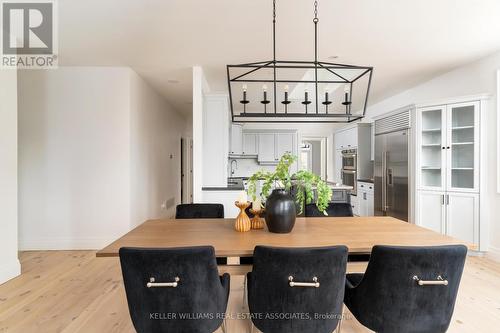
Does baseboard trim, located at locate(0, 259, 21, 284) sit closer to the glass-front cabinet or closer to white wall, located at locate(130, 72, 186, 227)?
white wall, located at locate(130, 72, 186, 227)

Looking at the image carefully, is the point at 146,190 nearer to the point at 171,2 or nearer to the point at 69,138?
the point at 69,138

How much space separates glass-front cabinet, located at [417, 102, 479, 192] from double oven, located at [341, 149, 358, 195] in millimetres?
1869

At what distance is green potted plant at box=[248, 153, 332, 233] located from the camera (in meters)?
1.81

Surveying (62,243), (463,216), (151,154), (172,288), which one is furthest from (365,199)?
(62,243)

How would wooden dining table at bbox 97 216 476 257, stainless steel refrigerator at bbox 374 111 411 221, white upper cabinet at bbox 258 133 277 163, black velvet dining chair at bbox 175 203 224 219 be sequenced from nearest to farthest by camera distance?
wooden dining table at bbox 97 216 476 257 → black velvet dining chair at bbox 175 203 224 219 → stainless steel refrigerator at bbox 374 111 411 221 → white upper cabinet at bbox 258 133 277 163

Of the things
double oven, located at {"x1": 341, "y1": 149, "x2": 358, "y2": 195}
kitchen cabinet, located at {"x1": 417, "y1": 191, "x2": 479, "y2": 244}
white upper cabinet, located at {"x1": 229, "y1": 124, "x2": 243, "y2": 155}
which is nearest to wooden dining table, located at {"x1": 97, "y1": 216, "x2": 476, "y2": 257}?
kitchen cabinet, located at {"x1": 417, "y1": 191, "x2": 479, "y2": 244}

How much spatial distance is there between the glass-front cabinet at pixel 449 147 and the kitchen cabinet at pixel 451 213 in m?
0.11

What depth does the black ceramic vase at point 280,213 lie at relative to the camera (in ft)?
5.90

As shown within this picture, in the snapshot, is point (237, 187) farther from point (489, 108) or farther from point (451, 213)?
point (489, 108)

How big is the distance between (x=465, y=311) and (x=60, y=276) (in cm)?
394

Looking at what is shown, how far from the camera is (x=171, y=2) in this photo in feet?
7.52

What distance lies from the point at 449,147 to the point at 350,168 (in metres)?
2.48

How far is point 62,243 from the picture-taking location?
3795 millimetres

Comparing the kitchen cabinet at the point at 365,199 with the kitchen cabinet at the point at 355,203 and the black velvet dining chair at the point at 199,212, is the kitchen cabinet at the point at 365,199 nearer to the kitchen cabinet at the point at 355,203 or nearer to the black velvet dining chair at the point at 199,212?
the kitchen cabinet at the point at 355,203
